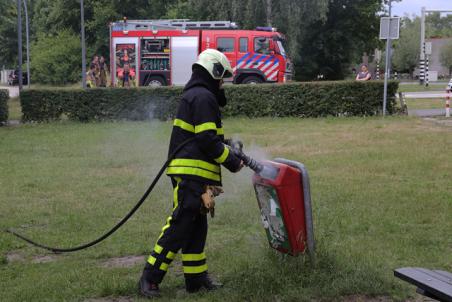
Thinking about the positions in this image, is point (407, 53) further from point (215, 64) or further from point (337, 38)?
point (215, 64)

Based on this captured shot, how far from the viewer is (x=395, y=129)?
1420 cm

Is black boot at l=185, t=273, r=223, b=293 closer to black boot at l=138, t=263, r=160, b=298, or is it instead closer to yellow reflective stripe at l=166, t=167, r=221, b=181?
black boot at l=138, t=263, r=160, b=298

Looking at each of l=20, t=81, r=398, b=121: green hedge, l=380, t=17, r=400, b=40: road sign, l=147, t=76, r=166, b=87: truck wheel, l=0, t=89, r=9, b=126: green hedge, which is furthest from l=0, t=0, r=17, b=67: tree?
l=380, t=17, r=400, b=40: road sign

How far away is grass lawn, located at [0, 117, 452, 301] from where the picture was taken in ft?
15.0

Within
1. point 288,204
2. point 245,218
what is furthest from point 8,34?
point 288,204

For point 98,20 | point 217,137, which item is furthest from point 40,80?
point 217,137

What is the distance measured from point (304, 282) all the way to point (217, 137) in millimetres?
1225

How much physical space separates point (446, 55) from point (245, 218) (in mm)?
77042

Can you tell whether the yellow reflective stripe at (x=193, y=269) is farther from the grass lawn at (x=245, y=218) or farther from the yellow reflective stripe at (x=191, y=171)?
the yellow reflective stripe at (x=191, y=171)

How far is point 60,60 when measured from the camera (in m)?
45.3

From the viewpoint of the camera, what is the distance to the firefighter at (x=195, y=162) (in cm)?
424

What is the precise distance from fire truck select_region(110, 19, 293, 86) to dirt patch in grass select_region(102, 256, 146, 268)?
19299mm

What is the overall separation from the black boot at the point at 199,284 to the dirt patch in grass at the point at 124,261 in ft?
3.00

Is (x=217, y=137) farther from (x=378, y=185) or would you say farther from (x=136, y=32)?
(x=136, y=32)
